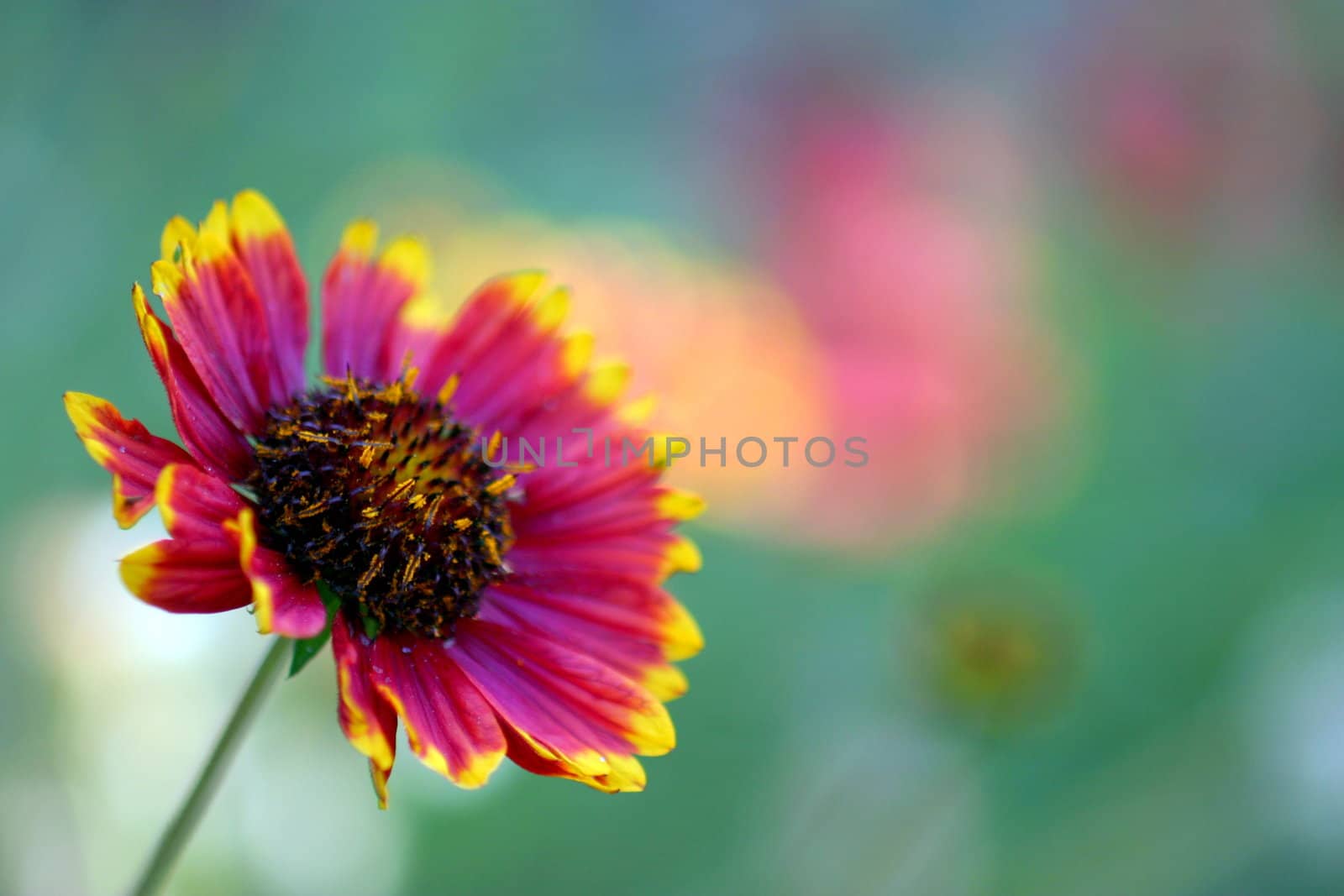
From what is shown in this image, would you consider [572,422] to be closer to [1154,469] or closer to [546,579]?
[546,579]

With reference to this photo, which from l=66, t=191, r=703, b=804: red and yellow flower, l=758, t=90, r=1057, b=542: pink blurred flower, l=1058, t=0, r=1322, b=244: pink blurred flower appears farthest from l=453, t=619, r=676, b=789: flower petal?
l=1058, t=0, r=1322, b=244: pink blurred flower

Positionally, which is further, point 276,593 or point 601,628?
point 601,628

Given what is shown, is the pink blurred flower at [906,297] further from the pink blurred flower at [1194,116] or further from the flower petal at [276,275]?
the flower petal at [276,275]

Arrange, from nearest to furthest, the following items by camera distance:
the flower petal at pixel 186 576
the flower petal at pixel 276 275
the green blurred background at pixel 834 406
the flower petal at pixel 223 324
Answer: the flower petal at pixel 186 576
the flower petal at pixel 223 324
the flower petal at pixel 276 275
the green blurred background at pixel 834 406

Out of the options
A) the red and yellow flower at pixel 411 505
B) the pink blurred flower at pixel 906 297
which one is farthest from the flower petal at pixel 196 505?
the pink blurred flower at pixel 906 297

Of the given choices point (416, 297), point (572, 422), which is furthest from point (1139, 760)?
point (416, 297)

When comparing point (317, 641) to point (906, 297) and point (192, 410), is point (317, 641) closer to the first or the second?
point (192, 410)

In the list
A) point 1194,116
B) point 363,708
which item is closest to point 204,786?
point 363,708
